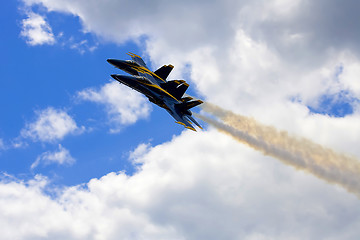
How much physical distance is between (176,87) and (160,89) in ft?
24.7

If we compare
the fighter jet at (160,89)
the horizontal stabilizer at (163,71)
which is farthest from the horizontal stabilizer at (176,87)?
the horizontal stabilizer at (163,71)

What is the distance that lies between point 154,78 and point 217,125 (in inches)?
759

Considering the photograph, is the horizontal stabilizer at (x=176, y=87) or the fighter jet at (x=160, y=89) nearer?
the fighter jet at (x=160, y=89)

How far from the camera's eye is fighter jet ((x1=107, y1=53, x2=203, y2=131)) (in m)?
84.1

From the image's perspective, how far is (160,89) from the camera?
85.9 metres

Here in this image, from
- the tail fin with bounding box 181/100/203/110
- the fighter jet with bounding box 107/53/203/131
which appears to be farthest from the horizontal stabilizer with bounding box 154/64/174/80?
the tail fin with bounding box 181/100/203/110

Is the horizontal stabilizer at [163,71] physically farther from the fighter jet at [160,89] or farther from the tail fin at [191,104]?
the tail fin at [191,104]

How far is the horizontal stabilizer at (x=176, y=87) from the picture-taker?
91938 mm

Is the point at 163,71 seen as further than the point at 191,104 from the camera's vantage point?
Yes

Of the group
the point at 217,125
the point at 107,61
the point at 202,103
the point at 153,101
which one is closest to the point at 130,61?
the point at 107,61

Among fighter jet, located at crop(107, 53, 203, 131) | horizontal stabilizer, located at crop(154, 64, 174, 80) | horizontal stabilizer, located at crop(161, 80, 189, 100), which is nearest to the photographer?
fighter jet, located at crop(107, 53, 203, 131)

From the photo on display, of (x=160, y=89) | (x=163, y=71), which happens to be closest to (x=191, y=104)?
(x=160, y=89)

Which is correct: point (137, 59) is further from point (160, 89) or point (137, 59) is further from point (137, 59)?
point (160, 89)

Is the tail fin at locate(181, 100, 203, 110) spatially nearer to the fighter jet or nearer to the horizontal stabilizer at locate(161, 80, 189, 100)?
the fighter jet
